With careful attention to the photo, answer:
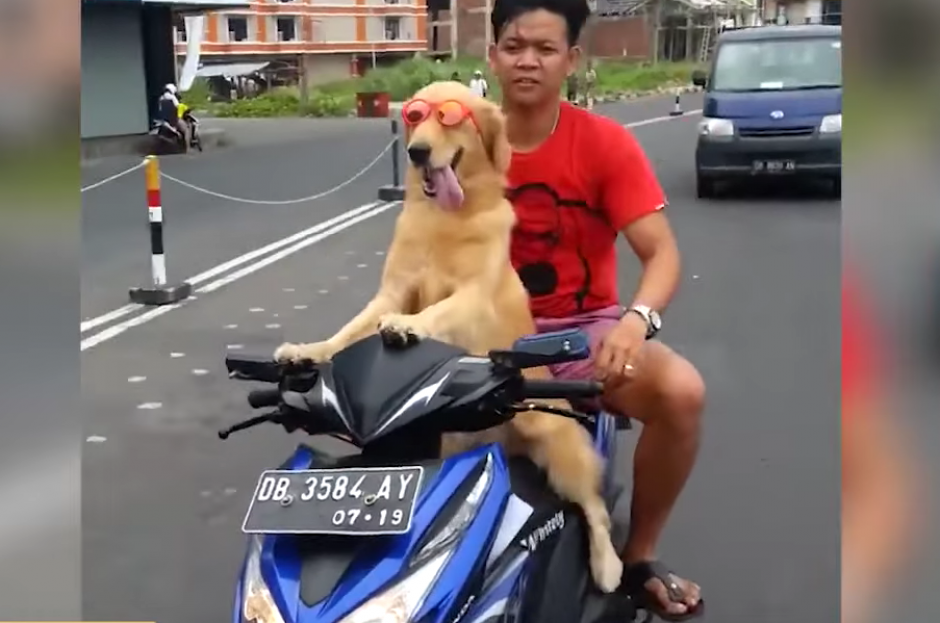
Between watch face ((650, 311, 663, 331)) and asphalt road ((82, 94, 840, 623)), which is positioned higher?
watch face ((650, 311, 663, 331))

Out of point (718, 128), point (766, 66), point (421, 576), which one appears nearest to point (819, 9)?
point (421, 576)

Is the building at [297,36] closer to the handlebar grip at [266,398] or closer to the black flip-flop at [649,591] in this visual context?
the black flip-flop at [649,591]

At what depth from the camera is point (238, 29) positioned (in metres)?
29.4

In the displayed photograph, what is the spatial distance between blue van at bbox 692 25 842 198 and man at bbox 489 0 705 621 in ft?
30.4

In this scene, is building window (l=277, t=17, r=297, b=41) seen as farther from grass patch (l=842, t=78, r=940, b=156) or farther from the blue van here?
grass patch (l=842, t=78, r=940, b=156)

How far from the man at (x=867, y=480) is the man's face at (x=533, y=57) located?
4.21ft

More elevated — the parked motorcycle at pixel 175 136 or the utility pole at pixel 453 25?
the utility pole at pixel 453 25

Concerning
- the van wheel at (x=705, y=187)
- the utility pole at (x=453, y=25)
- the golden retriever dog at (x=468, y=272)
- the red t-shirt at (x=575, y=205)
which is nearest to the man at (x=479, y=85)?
the golden retriever dog at (x=468, y=272)

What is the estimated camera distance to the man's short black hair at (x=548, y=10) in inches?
113

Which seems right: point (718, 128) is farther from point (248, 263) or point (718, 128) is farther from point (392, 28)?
point (392, 28)

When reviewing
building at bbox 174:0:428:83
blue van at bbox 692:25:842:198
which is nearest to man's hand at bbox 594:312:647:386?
blue van at bbox 692:25:842:198

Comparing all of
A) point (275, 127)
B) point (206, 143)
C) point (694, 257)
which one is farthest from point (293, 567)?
point (275, 127)

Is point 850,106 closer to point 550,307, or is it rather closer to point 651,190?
point 651,190

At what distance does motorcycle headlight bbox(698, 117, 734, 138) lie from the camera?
12.9m
